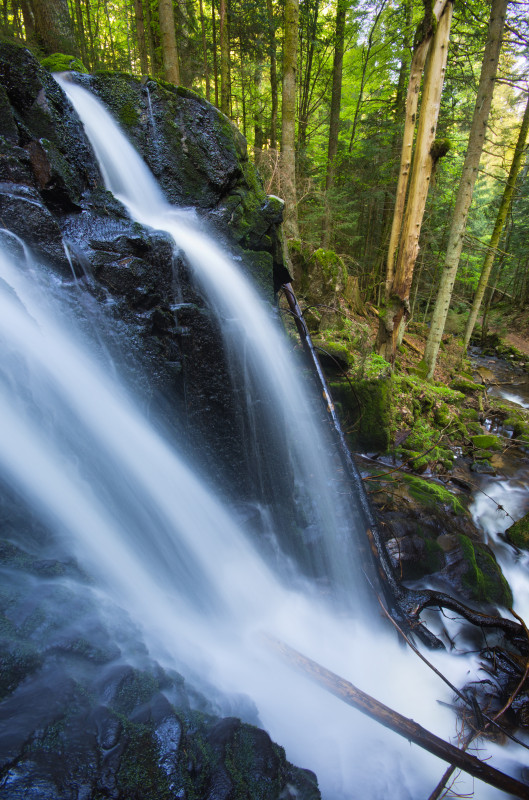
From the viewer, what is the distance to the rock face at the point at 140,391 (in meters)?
1.67

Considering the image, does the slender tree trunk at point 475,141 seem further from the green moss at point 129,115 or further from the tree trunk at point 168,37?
the green moss at point 129,115

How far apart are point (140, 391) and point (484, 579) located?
14.3ft

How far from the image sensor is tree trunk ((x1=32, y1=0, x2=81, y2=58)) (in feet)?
23.3

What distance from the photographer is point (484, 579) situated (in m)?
4.18

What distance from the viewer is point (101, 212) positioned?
3.40 metres

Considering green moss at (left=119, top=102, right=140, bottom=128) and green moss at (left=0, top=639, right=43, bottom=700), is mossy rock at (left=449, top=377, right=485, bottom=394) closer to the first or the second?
green moss at (left=119, top=102, right=140, bottom=128)

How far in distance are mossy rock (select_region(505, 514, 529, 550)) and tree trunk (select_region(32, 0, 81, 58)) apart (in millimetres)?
11875

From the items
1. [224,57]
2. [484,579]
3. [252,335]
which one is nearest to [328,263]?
[252,335]

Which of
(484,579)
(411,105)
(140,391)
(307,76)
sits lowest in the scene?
(484,579)

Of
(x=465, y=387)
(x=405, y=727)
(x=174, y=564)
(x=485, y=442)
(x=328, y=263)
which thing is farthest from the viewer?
(x=465, y=387)

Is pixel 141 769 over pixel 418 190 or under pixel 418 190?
under

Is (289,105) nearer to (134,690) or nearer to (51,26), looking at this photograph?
(51,26)

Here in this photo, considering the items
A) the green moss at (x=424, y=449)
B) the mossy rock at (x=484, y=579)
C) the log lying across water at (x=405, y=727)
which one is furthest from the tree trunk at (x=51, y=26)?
the mossy rock at (x=484, y=579)

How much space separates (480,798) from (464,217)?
9309 mm
